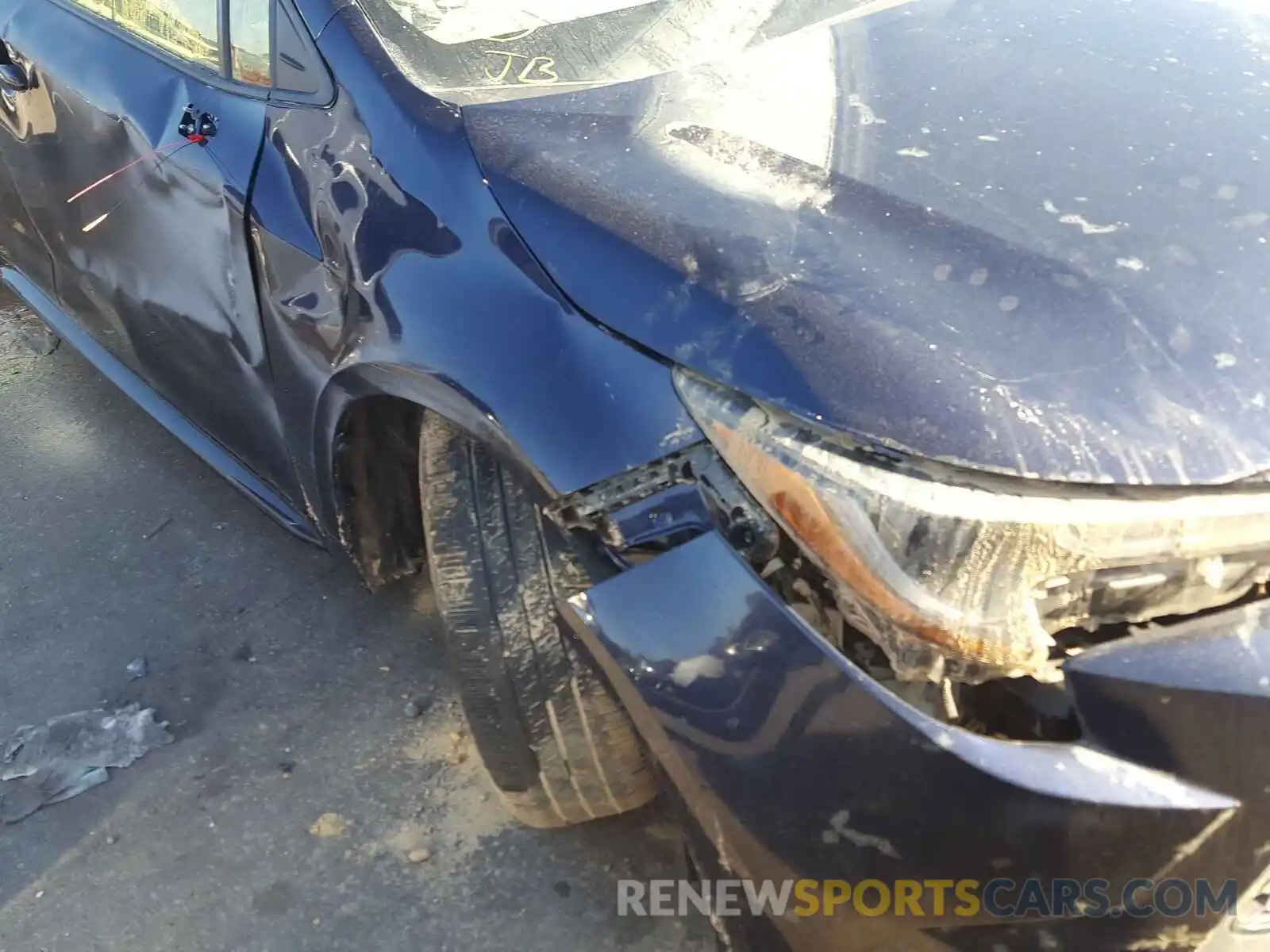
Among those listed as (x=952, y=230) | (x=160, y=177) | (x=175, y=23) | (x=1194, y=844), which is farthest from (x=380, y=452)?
(x=1194, y=844)

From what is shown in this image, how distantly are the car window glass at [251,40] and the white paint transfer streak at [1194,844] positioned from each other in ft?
5.69

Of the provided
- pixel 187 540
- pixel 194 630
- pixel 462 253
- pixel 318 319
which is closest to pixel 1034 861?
pixel 462 253

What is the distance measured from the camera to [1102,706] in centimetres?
114

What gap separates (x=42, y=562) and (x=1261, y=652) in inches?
111

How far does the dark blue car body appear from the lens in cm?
116

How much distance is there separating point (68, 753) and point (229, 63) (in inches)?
57.1

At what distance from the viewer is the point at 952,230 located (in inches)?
54.0

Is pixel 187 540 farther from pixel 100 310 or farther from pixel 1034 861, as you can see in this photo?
pixel 1034 861

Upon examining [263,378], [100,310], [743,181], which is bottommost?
[100,310]

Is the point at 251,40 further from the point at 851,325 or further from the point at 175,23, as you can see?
the point at 851,325

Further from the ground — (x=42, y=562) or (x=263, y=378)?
(x=263, y=378)

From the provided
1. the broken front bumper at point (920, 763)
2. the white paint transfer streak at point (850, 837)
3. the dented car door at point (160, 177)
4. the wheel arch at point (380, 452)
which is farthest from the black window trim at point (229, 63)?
the white paint transfer streak at point (850, 837)

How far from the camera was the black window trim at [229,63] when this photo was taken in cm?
177

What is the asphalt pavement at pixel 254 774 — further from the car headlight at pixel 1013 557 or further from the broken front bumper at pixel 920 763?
the car headlight at pixel 1013 557
